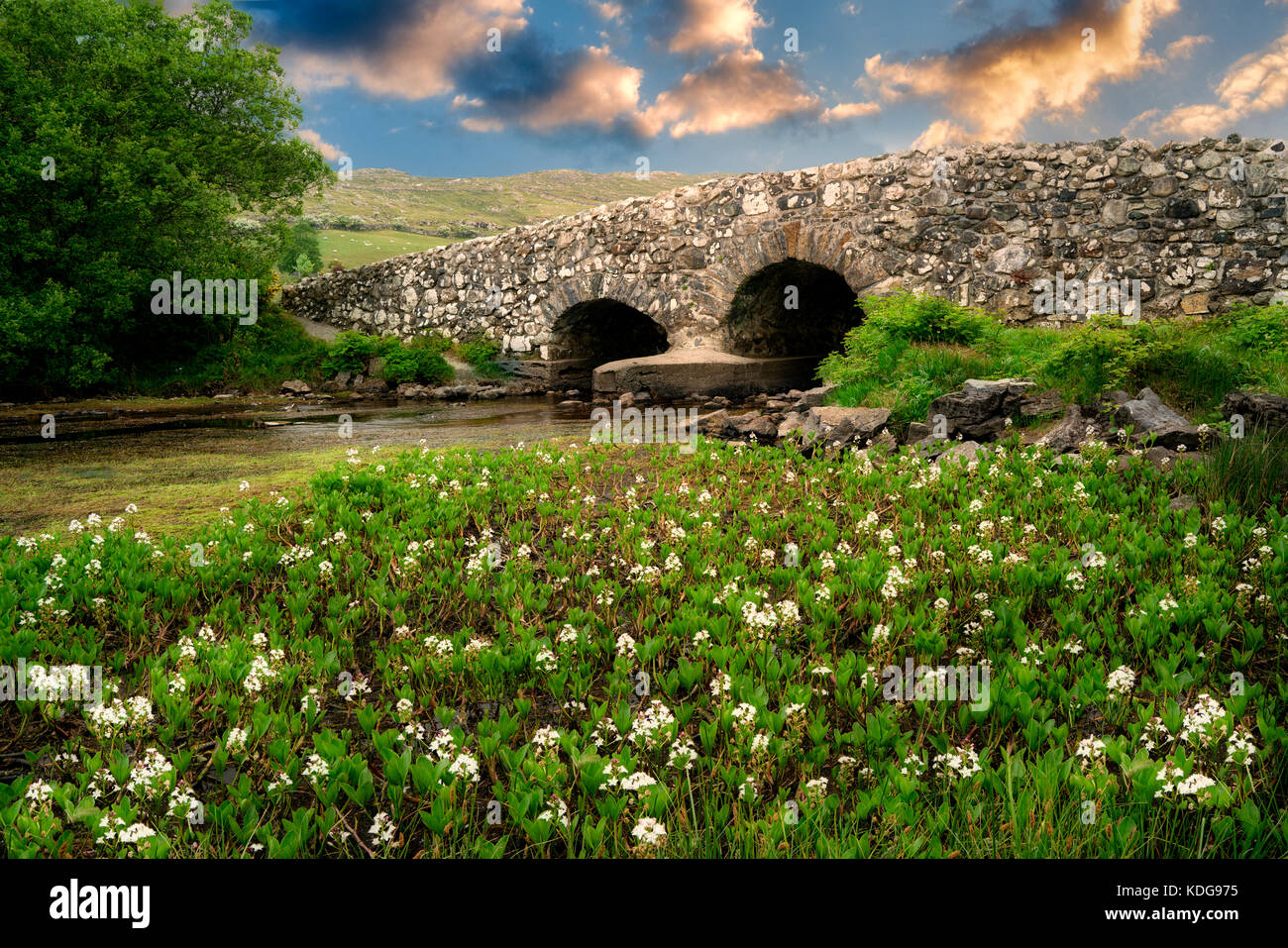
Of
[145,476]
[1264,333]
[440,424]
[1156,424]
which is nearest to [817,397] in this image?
[1156,424]

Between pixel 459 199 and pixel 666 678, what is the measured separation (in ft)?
540

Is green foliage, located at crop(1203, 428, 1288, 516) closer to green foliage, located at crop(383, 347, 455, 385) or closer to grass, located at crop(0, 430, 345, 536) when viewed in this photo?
grass, located at crop(0, 430, 345, 536)

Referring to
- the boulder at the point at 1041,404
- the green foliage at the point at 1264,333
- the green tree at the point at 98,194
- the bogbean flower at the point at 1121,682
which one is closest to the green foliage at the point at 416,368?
the green tree at the point at 98,194

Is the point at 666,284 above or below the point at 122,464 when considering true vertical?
above

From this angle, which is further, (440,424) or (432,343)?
(432,343)

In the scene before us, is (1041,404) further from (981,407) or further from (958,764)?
(958,764)

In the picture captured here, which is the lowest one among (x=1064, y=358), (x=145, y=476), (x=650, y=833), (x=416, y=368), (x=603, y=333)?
(x=650, y=833)

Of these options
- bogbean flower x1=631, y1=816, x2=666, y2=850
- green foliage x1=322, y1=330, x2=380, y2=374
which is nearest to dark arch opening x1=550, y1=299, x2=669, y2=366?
green foliage x1=322, y1=330, x2=380, y2=374

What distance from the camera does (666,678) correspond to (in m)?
3.84

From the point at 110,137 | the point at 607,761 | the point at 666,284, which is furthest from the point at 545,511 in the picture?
the point at 110,137

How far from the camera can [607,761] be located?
2.93 meters

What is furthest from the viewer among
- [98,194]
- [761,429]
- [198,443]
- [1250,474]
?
[98,194]

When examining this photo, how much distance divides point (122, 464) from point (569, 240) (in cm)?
1363
